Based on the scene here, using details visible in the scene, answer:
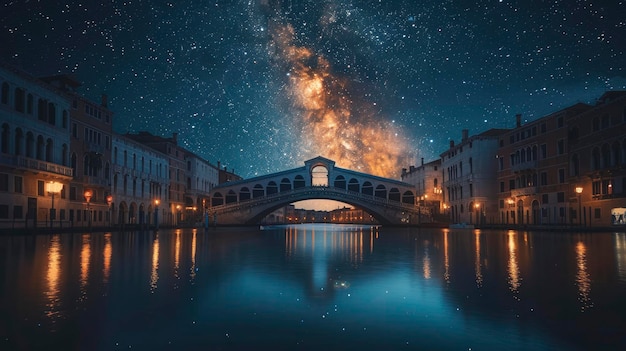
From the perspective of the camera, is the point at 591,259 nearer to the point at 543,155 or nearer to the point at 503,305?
the point at 503,305

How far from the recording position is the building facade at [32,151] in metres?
34.2

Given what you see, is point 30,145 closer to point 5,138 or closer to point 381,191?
point 5,138

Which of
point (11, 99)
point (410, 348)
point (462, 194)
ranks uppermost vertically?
point (11, 99)

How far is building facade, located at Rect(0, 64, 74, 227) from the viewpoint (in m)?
34.2

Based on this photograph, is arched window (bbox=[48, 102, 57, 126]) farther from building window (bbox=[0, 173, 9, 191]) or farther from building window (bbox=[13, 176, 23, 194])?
building window (bbox=[0, 173, 9, 191])

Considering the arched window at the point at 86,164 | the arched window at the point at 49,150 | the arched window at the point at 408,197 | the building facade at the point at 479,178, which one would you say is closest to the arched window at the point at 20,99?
the arched window at the point at 49,150

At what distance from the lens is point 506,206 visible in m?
61.4

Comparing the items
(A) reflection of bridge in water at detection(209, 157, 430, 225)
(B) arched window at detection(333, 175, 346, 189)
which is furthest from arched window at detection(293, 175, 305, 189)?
(B) arched window at detection(333, 175, 346, 189)

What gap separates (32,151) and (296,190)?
134 ft

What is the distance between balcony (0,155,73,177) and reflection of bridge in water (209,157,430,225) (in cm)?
3418

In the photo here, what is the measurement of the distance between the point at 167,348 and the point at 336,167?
77.3 m

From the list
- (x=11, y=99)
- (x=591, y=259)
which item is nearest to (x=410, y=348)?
(x=591, y=259)

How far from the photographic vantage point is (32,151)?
37250 mm

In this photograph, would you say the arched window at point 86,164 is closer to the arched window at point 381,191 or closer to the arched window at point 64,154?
the arched window at point 64,154
